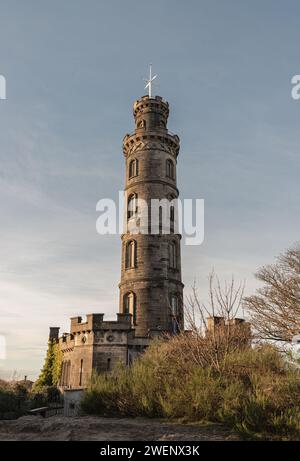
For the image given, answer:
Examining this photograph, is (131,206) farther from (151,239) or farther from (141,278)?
(141,278)

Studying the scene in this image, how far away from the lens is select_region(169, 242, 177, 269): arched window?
32750 millimetres

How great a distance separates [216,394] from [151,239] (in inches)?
905

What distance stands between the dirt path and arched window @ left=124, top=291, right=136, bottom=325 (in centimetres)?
2144

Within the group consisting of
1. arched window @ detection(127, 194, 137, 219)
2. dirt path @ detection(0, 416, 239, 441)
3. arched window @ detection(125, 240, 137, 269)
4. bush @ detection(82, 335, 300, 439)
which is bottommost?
dirt path @ detection(0, 416, 239, 441)

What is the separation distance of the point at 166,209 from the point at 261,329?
13.2m

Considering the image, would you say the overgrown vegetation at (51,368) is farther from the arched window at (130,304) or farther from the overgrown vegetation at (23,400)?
the arched window at (130,304)

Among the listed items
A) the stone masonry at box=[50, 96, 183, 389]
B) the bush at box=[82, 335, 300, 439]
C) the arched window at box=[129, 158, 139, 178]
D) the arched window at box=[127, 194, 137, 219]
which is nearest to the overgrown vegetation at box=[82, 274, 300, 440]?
the bush at box=[82, 335, 300, 439]

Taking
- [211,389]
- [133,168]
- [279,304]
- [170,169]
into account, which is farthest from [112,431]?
[170,169]

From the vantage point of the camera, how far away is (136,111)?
126 ft

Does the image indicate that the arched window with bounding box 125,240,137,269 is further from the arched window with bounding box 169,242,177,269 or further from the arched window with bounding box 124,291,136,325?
the arched window with bounding box 169,242,177,269

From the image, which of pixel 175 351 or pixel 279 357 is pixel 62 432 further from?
pixel 279 357

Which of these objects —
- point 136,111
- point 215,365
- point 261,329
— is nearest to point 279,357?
point 215,365

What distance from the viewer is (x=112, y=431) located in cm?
840

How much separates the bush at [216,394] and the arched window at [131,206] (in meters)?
21.1
